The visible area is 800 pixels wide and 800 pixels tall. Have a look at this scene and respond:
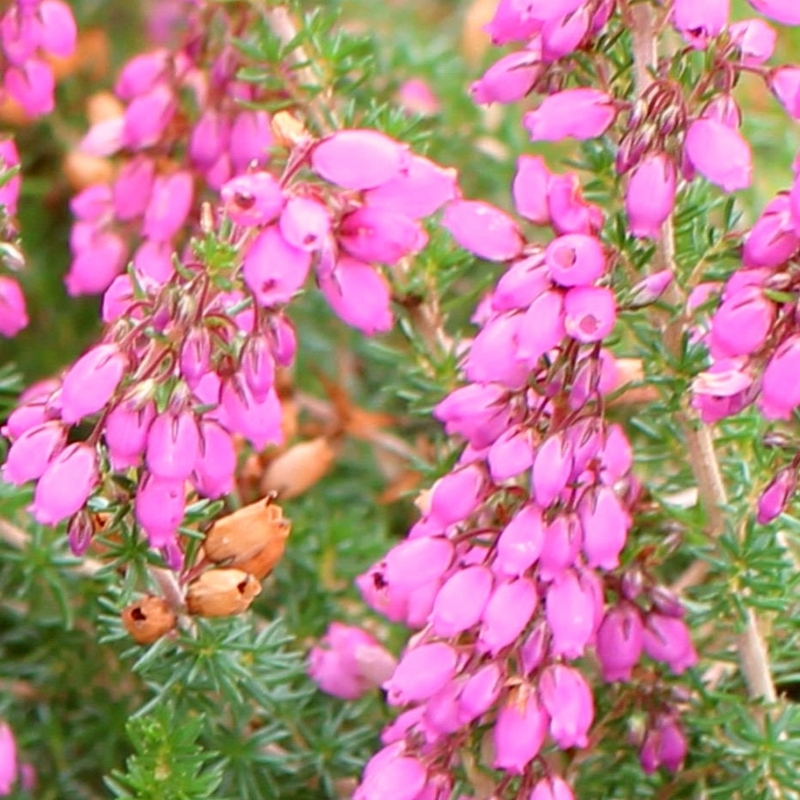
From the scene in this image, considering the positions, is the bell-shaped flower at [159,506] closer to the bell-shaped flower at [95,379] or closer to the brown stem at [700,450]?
the bell-shaped flower at [95,379]

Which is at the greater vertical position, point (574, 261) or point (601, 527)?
point (574, 261)

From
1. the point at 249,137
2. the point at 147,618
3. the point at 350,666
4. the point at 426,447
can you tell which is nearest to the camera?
the point at 147,618

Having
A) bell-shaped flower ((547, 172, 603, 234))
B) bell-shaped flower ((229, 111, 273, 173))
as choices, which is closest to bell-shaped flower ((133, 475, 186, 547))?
bell-shaped flower ((547, 172, 603, 234))

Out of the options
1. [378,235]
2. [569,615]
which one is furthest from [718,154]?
[569,615]

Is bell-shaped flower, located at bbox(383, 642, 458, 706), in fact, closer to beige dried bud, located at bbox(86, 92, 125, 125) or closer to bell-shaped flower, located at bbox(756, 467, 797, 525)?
bell-shaped flower, located at bbox(756, 467, 797, 525)

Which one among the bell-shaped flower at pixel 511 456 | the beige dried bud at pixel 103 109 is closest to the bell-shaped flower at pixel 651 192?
the bell-shaped flower at pixel 511 456

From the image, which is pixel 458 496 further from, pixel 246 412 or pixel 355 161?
pixel 355 161

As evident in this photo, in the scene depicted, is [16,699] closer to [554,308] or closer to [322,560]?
[322,560]
